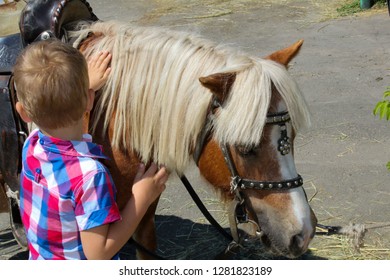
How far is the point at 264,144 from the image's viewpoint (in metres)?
2.05

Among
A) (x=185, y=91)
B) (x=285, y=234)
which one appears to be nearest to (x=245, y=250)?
(x=285, y=234)

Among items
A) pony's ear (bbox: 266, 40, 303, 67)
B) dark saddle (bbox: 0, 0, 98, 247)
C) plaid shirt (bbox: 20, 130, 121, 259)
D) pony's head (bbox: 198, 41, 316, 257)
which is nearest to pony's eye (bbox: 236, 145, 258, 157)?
pony's head (bbox: 198, 41, 316, 257)

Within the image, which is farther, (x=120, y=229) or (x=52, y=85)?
(x=120, y=229)

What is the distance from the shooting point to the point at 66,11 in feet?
8.36

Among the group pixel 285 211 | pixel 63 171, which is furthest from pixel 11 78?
pixel 285 211

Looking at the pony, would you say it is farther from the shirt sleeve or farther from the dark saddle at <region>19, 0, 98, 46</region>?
the shirt sleeve

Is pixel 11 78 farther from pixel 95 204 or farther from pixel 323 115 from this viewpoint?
pixel 323 115

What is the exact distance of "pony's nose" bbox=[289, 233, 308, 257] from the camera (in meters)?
2.08

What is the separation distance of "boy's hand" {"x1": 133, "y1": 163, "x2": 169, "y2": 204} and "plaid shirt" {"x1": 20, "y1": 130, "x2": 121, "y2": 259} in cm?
19

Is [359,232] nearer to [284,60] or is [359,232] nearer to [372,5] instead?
[284,60]

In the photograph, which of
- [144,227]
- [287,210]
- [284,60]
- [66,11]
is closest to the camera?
[287,210]

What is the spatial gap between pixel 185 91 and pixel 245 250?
4.88 ft

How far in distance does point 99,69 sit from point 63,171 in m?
0.64

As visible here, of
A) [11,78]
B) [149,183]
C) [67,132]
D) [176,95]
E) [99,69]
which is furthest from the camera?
[11,78]
